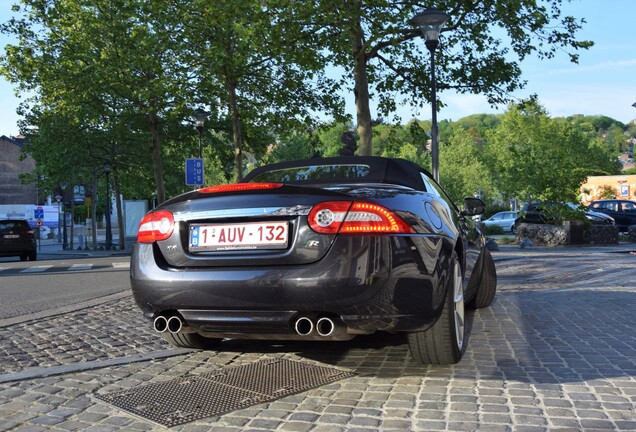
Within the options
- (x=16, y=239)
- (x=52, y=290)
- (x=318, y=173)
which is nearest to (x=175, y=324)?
(x=318, y=173)

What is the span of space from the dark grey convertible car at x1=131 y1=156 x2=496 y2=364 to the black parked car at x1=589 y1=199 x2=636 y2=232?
103ft

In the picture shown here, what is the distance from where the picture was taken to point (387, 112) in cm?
2114

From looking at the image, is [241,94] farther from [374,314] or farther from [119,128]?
[374,314]

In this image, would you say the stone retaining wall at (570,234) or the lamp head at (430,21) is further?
the stone retaining wall at (570,234)

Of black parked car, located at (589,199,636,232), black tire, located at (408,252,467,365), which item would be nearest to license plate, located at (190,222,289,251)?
black tire, located at (408,252,467,365)

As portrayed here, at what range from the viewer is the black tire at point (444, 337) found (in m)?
4.27

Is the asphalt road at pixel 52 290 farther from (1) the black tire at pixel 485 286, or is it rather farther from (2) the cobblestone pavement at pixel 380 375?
(1) the black tire at pixel 485 286

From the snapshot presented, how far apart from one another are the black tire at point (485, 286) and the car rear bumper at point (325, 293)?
301 centimetres

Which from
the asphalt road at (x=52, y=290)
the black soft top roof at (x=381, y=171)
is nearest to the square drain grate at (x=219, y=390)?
the black soft top roof at (x=381, y=171)

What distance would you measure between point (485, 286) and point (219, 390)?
3831 millimetres

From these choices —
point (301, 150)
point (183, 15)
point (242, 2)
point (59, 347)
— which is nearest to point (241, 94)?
point (183, 15)

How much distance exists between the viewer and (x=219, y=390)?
4.01 m

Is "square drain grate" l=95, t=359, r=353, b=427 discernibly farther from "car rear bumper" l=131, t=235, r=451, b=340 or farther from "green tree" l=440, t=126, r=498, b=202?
"green tree" l=440, t=126, r=498, b=202

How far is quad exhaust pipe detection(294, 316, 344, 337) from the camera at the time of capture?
382 centimetres
